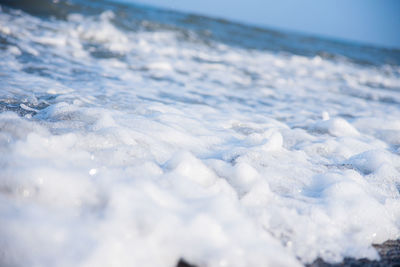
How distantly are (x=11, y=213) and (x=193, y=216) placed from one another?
635 millimetres

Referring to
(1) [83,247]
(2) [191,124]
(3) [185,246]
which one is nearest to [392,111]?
(2) [191,124]

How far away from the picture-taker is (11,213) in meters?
0.94

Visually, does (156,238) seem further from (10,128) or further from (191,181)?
(10,128)

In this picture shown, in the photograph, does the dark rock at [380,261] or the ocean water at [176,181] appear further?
the dark rock at [380,261]

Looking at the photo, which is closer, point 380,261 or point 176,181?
point 380,261

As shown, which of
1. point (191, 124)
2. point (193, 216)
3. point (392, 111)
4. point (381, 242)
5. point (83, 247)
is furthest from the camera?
point (392, 111)

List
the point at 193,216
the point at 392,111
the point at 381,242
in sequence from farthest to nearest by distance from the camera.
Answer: the point at 392,111
the point at 381,242
the point at 193,216

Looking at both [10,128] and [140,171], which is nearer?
[140,171]

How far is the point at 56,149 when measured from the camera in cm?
134

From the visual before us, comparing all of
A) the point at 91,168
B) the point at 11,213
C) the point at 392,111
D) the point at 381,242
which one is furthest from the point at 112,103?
the point at 392,111

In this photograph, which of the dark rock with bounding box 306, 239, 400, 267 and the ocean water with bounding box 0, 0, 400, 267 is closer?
the ocean water with bounding box 0, 0, 400, 267

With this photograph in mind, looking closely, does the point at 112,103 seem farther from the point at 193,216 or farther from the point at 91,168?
the point at 193,216

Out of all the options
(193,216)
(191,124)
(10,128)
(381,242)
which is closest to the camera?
(193,216)

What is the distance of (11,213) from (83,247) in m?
0.30
